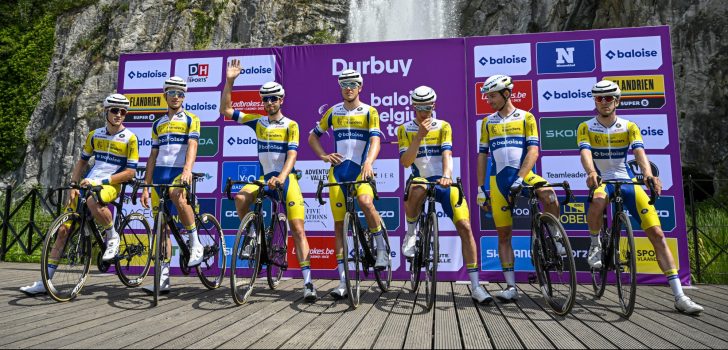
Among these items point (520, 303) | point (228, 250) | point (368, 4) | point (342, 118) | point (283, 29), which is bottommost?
point (520, 303)

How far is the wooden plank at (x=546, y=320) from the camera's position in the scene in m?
3.25

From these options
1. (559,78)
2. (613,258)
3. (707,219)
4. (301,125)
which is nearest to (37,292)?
(301,125)

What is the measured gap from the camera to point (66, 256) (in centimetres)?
484

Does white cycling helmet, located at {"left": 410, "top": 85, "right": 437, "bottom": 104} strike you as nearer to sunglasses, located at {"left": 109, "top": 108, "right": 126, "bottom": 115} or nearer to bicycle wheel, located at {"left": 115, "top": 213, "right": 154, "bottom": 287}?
bicycle wheel, located at {"left": 115, "top": 213, "right": 154, "bottom": 287}

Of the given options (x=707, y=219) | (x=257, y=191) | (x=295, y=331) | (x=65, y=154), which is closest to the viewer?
(x=295, y=331)

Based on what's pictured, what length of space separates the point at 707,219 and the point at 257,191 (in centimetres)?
923

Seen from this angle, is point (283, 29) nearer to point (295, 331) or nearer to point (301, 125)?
point (301, 125)

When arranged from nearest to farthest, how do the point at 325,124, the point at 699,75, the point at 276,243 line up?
the point at 276,243
the point at 325,124
the point at 699,75

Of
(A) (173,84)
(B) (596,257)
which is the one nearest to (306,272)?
(A) (173,84)

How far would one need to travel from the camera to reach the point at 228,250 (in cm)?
695

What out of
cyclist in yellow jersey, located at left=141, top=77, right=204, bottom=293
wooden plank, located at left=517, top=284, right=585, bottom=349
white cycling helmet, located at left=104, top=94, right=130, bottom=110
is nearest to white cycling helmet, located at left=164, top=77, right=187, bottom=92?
cyclist in yellow jersey, located at left=141, top=77, right=204, bottom=293

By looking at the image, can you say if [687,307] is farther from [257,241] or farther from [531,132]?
[257,241]

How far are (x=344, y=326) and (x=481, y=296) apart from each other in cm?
178

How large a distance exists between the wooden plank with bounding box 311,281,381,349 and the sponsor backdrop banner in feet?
6.41
